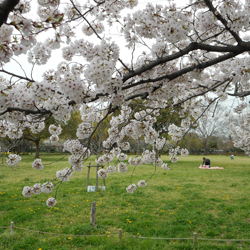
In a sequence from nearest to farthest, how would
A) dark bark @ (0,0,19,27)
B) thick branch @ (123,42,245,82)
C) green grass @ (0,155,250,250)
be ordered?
1. dark bark @ (0,0,19,27)
2. thick branch @ (123,42,245,82)
3. green grass @ (0,155,250,250)

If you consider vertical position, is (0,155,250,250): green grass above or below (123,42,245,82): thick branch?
below

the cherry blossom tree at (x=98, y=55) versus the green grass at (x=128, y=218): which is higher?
the cherry blossom tree at (x=98, y=55)

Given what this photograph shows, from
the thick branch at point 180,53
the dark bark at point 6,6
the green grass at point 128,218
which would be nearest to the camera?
the dark bark at point 6,6

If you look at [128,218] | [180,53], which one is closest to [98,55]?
[180,53]

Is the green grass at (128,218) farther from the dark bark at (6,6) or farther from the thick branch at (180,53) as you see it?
the dark bark at (6,6)

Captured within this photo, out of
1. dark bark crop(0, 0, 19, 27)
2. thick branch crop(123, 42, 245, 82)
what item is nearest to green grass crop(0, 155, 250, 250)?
thick branch crop(123, 42, 245, 82)

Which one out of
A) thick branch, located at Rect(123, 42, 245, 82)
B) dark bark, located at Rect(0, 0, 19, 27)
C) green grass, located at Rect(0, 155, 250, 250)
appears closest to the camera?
dark bark, located at Rect(0, 0, 19, 27)

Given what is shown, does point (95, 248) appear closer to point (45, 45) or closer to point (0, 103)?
point (0, 103)

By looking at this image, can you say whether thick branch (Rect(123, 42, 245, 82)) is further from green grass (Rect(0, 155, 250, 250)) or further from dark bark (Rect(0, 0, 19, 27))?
green grass (Rect(0, 155, 250, 250))

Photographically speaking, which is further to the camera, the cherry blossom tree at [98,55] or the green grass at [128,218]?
the green grass at [128,218]

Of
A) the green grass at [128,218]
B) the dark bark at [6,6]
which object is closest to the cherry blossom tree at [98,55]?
the dark bark at [6,6]

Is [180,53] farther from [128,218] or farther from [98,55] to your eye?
[128,218]

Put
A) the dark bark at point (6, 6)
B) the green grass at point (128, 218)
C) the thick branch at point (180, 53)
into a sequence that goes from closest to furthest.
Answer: the dark bark at point (6, 6) → the thick branch at point (180, 53) → the green grass at point (128, 218)

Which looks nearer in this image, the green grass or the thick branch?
the thick branch
